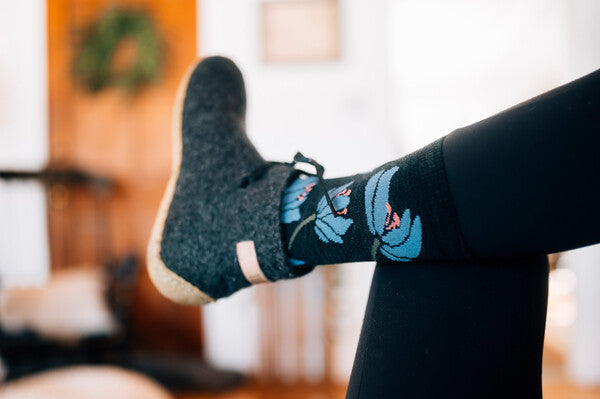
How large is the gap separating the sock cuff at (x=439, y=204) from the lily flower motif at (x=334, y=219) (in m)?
0.08

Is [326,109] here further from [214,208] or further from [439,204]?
[439,204]

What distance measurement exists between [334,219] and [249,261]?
0.39ft

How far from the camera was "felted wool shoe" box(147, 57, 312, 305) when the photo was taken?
45 cm

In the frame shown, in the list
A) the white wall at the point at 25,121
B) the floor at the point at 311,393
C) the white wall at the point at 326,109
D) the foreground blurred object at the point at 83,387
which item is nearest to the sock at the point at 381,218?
the foreground blurred object at the point at 83,387

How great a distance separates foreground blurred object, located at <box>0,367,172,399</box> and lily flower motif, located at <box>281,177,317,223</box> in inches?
30.2

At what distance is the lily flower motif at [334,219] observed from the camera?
1.30 feet

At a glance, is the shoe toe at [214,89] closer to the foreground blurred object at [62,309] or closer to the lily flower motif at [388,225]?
the lily flower motif at [388,225]

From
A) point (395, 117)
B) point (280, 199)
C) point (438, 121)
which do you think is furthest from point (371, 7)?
point (280, 199)

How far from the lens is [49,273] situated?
2.18 meters

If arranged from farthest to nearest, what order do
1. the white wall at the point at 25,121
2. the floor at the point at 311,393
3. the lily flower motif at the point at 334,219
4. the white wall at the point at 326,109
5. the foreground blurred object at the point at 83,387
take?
the white wall at the point at 25,121
the white wall at the point at 326,109
the floor at the point at 311,393
the foreground blurred object at the point at 83,387
the lily flower motif at the point at 334,219

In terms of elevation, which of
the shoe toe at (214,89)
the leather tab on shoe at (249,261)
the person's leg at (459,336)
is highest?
the shoe toe at (214,89)

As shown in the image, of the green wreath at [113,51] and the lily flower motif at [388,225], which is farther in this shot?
the green wreath at [113,51]

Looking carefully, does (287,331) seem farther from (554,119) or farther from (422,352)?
(554,119)

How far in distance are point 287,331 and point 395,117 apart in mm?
1101
